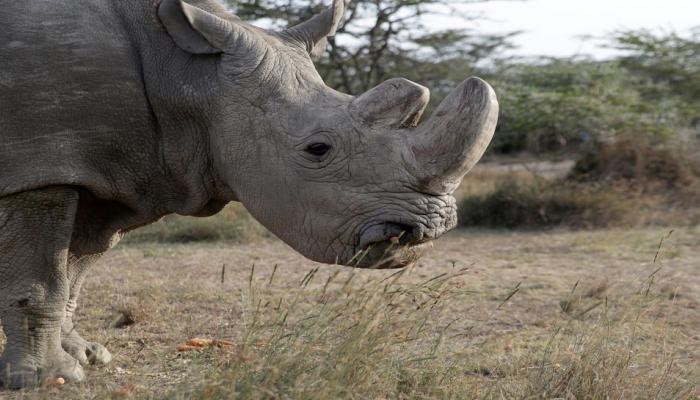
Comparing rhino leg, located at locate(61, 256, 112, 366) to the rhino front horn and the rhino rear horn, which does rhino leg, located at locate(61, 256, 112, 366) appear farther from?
the rhino front horn

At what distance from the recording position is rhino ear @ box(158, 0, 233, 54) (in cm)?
394

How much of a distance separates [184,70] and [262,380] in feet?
5.35

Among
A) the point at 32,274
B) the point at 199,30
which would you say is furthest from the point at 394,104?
the point at 32,274

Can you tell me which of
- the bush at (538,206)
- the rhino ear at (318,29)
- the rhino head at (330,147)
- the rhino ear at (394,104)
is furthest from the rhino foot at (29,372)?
the bush at (538,206)

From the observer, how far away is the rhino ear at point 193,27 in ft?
12.9

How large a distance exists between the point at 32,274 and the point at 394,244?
1559mm

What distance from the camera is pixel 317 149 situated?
12.5ft

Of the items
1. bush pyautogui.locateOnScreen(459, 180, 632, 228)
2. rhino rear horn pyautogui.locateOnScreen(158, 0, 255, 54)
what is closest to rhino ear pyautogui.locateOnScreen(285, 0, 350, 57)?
rhino rear horn pyautogui.locateOnScreen(158, 0, 255, 54)

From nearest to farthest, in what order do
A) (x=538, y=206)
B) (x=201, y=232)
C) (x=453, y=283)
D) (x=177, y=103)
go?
(x=453, y=283), (x=177, y=103), (x=201, y=232), (x=538, y=206)

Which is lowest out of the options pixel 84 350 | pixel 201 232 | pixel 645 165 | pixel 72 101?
pixel 645 165

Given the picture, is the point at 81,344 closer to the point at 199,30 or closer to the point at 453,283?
the point at 199,30

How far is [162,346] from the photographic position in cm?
501

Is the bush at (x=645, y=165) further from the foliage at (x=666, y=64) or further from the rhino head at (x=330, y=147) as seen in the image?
the rhino head at (x=330, y=147)

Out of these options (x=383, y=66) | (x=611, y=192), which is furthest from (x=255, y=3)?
(x=611, y=192)
